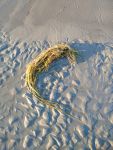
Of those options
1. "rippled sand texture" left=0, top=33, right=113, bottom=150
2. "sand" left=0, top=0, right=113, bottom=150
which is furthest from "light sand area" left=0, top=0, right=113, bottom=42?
"rippled sand texture" left=0, top=33, right=113, bottom=150

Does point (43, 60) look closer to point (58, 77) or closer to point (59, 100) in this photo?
point (58, 77)

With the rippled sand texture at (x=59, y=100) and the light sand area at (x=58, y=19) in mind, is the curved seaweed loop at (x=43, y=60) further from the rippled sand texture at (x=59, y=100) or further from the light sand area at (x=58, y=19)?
the light sand area at (x=58, y=19)

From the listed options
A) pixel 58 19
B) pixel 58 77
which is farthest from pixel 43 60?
pixel 58 19

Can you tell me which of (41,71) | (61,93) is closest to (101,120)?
(61,93)

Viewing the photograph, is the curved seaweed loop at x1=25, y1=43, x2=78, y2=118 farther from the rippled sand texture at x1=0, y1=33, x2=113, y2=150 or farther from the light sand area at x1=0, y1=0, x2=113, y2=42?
the light sand area at x1=0, y1=0, x2=113, y2=42

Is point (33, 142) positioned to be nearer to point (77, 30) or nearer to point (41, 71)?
point (41, 71)

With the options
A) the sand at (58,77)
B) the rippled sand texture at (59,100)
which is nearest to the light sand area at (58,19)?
the sand at (58,77)

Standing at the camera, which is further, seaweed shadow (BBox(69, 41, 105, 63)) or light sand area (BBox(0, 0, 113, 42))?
light sand area (BBox(0, 0, 113, 42))
